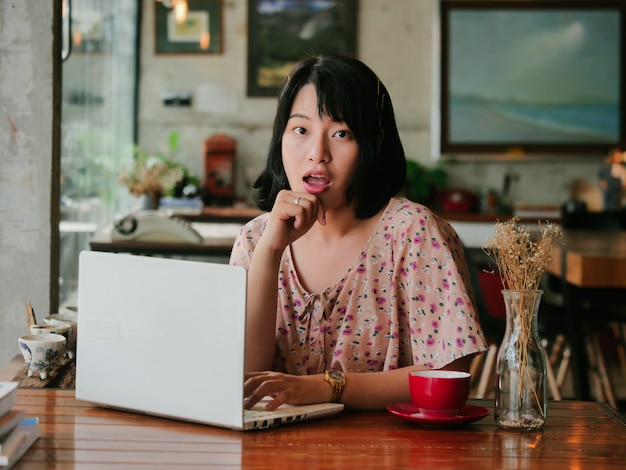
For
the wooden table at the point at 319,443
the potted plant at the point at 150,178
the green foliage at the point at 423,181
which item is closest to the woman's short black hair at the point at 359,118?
the wooden table at the point at 319,443

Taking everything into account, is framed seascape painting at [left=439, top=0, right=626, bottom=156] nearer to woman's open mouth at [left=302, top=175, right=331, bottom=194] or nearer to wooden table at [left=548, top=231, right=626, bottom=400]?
wooden table at [left=548, top=231, right=626, bottom=400]

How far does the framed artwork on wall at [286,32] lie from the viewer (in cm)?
728

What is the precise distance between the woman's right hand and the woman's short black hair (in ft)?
0.41

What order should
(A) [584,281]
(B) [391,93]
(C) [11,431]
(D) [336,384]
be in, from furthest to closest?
(B) [391,93]
(A) [584,281]
(D) [336,384]
(C) [11,431]

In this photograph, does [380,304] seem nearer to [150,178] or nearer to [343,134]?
[343,134]

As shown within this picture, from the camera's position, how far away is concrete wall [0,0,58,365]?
2402 mm

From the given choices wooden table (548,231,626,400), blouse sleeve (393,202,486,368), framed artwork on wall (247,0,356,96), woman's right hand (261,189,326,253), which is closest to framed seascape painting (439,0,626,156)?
framed artwork on wall (247,0,356,96)

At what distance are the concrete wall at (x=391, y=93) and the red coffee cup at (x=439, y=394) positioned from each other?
5851mm

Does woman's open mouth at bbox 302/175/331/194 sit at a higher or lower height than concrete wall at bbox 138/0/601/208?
lower

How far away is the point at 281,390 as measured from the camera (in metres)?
1.53

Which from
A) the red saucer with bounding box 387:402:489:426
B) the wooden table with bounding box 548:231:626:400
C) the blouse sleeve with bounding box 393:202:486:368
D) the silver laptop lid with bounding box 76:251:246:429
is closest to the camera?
the silver laptop lid with bounding box 76:251:246:429

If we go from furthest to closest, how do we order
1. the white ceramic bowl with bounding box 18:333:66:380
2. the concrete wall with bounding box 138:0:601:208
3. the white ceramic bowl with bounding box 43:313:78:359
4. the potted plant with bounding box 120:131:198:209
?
the concrete wall with bounding box 138:0:601:208
the potted plant with bounding box 120:131:198:209
the white ceramic bowl with bounding box 43:313:78:359
the white ceramic bowl with bounding box 18:333:66:380

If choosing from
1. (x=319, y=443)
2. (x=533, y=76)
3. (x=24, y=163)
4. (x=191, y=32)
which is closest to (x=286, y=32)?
(x=191, y=32)

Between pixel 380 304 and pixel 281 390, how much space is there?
42cm
